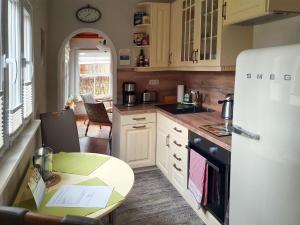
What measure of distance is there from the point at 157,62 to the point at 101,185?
2.63 metres

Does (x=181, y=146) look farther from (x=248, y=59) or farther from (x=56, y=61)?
(x=56, y=61)

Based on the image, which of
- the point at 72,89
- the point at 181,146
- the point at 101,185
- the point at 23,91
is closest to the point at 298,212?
the point at 101,185

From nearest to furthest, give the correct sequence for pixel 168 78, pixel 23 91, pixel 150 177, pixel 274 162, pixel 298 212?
pixel 298 212 < pixel 274 162 < pixel 23 91 < pixel 150 177 < pixel 168 78

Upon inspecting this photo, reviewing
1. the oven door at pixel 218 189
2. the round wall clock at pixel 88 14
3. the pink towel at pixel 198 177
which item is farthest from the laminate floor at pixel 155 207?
the round wall clock at pixel 88 14

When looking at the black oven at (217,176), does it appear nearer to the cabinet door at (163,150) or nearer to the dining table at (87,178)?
the dining table at (87,178)

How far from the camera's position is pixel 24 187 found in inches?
57.2

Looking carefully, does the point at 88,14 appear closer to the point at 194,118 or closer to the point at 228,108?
the point at 194,118

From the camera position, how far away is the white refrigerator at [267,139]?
1.25 metres

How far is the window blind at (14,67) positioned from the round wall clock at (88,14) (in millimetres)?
1901

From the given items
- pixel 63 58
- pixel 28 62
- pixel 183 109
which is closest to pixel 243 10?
pixel 183 109

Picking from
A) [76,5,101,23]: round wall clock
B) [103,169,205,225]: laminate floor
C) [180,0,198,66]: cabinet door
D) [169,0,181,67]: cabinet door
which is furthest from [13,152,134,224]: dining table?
[76,5,101,23]: round wall clock

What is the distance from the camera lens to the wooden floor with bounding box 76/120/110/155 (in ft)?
16.2

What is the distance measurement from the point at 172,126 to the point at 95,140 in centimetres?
294

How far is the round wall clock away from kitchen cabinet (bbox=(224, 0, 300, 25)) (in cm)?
205
